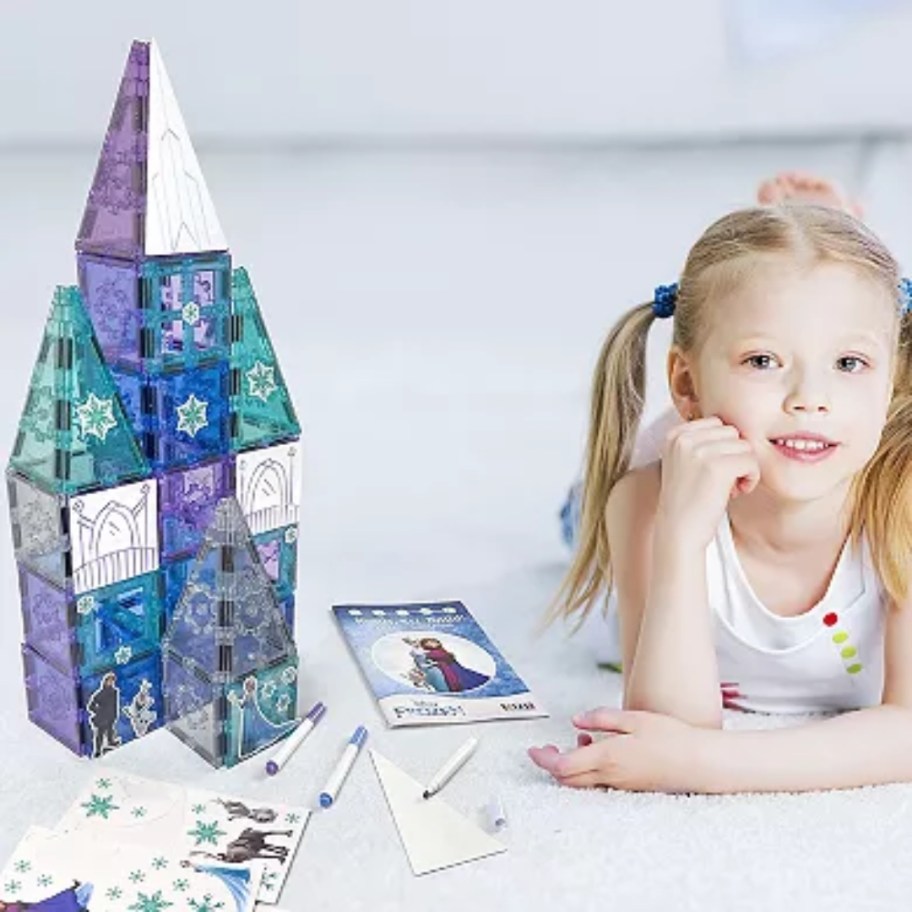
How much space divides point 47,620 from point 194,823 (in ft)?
0.66

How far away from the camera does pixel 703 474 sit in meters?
1.02

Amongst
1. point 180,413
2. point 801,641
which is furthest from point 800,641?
point 180,413

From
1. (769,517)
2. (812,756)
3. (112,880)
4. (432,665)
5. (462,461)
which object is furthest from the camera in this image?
(462,461)

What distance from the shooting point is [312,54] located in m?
1.95

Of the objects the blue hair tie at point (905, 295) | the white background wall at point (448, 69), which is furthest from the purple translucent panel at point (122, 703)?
the white background wall at point (448, 69)

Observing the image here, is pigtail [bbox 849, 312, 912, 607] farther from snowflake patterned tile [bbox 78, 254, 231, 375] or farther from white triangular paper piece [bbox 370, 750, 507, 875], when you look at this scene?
snowflake patterned tile [bbox 78, 254, 231, 375]

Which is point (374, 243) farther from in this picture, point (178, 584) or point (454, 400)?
point (178, 584)

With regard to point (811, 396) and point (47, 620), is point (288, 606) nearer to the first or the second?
point (47, 620)

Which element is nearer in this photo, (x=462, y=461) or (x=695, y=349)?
(x=695, y=349)

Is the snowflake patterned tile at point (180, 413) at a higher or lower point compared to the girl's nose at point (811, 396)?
lower

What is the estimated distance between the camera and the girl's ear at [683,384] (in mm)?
1081

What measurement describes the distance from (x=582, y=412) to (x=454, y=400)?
0.60ft

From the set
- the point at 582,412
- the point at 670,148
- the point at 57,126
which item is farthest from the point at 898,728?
the point at 57,126

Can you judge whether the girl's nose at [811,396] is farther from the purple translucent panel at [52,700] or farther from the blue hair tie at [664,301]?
the purple translucent panel at [52,700]
